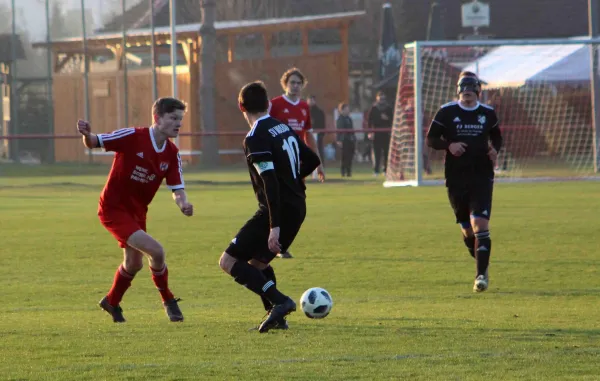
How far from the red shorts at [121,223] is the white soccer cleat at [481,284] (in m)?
3.07

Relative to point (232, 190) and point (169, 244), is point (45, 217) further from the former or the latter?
point (232, 190)

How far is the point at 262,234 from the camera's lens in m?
7.56

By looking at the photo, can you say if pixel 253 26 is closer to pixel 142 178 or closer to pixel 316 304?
pixel 142 178

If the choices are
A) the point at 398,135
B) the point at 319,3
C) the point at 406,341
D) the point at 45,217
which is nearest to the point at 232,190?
the point at 398,135

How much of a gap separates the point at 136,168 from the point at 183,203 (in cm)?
40

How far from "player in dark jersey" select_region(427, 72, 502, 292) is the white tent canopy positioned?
2131 cm

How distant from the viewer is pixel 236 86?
40000mm

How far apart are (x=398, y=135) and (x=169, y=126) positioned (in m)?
17.9

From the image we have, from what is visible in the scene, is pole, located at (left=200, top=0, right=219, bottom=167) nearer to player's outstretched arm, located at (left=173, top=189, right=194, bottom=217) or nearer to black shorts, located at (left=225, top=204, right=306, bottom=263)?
player's outstretched arm, located at (left=173, top=189, right=194, bottom=217)

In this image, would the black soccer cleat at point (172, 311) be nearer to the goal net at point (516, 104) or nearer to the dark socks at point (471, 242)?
the dark socks at point (471, 242)

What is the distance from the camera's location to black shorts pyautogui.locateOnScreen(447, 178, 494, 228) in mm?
10266

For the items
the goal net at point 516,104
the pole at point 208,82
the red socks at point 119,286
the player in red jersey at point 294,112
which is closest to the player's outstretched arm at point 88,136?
the red socks at point 119,286

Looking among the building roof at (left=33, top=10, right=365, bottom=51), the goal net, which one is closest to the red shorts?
the goal net

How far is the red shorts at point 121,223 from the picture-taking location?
8039 mm
